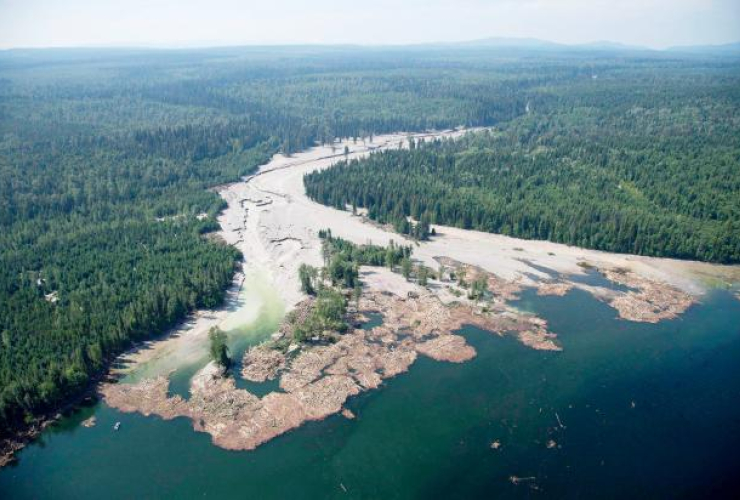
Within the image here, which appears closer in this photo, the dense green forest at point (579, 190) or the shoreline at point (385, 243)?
the shoreline at point (385, 243)

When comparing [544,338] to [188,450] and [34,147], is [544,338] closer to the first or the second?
[188,450]

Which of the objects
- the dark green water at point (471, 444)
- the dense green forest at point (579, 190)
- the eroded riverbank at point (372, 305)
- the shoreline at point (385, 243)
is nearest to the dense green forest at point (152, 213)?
the dense green forest at point (579, 190)

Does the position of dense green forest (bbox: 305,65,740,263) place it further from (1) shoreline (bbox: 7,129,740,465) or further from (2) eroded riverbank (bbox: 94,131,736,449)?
(2) eroded riverbank (bbox: 94,131,736,449)

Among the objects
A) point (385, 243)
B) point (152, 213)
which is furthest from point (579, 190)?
point (152, 213)

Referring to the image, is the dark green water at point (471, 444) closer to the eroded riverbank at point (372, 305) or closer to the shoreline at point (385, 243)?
the eroded riverbank at point (372, 305)

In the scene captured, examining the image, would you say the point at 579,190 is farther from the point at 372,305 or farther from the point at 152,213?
the point at 152,213

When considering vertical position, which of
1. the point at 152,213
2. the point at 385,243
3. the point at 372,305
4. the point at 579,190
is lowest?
the point at 372,305
